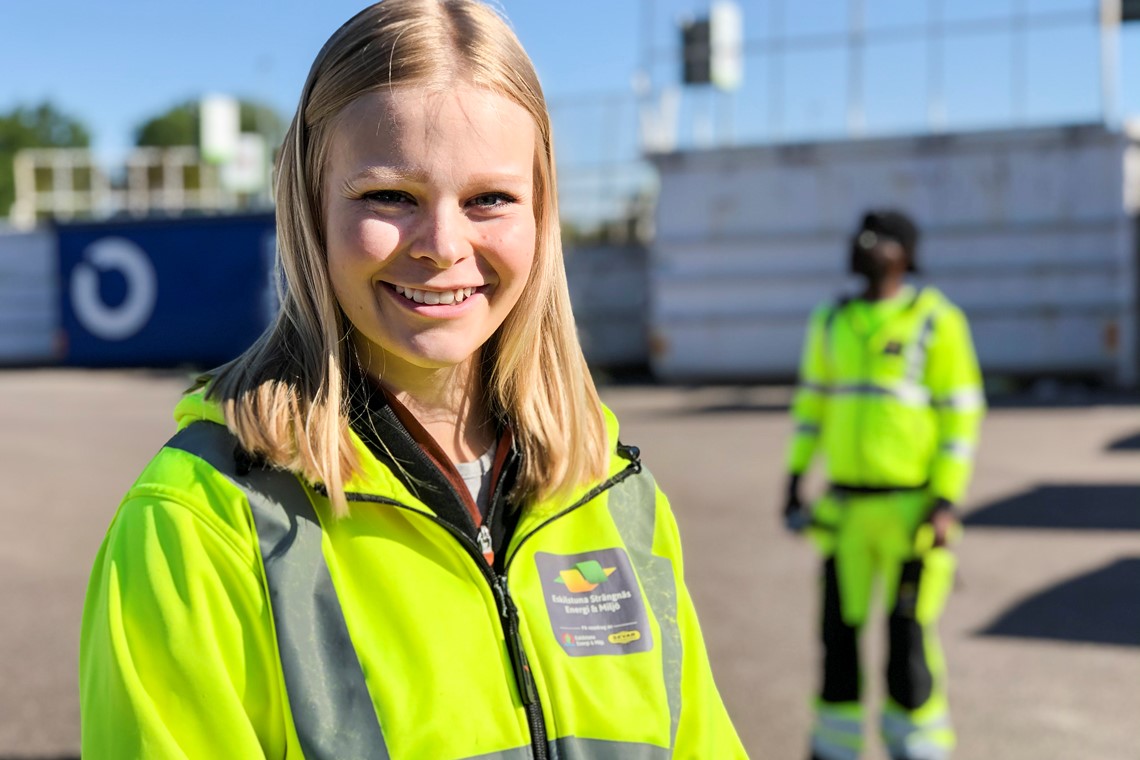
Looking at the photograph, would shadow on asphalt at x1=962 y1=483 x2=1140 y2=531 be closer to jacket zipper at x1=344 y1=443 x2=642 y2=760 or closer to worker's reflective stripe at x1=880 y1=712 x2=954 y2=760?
worker's reflective stripe at x1=880 y1=712 x2=954 y2=760

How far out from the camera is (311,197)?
5.39ft

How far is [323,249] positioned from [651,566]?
0.65m

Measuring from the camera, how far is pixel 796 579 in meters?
7.94

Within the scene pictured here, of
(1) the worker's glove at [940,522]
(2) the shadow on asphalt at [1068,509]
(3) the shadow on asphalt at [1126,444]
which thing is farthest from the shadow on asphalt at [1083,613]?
(3) the shadow on asphalt at [1126,444]

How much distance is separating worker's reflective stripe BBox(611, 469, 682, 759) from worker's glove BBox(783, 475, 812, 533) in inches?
134

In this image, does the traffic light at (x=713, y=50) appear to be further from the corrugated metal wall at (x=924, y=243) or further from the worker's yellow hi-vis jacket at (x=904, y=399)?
the worker's yellow hi-vis jacket at (x=904, y=399)

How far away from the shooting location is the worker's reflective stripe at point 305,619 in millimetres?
1455

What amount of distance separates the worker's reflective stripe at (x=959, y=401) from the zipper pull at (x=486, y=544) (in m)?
3.60

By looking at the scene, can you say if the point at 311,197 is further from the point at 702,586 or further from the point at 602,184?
the point at 602,184

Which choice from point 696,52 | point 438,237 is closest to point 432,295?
point 438,237

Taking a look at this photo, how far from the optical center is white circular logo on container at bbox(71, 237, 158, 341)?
24.2 meters

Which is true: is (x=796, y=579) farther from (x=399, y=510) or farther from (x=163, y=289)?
(x=163, y=289)

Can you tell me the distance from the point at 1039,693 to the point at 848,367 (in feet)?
5.80

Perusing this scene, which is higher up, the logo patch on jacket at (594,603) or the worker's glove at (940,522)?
the logo patch on jacket at (594,603)
